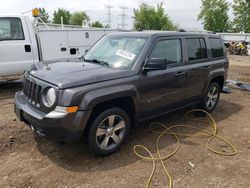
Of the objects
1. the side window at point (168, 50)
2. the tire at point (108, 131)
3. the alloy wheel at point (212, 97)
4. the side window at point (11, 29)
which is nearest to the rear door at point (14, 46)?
the side window at point (11, 29)

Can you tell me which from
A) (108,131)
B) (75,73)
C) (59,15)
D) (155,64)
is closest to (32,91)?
(75,73)

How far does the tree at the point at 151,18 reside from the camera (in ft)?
153

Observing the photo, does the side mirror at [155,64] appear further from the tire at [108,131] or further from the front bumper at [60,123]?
the front bumper at [60,123]

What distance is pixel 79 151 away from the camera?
3779 millimetres

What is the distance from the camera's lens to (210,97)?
223 inches

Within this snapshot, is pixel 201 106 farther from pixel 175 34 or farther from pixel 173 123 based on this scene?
pixel 175 34

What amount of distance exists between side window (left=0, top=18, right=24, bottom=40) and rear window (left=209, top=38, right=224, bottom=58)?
4.66 meters

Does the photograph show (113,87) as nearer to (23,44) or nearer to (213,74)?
(213,74)

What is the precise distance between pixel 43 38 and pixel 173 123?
4.35m

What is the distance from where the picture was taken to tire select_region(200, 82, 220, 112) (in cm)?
545

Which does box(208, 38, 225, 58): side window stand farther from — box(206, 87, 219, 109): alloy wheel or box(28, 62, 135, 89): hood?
box(28, 62, 135, 89): hood

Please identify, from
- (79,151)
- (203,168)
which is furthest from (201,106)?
(79,151)

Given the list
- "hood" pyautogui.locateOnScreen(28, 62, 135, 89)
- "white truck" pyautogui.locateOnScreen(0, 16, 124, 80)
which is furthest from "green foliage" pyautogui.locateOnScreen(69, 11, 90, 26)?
"hood" pyautogui.locateOnScreen(28, 62, 135, 89)

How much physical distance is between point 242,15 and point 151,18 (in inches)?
626
